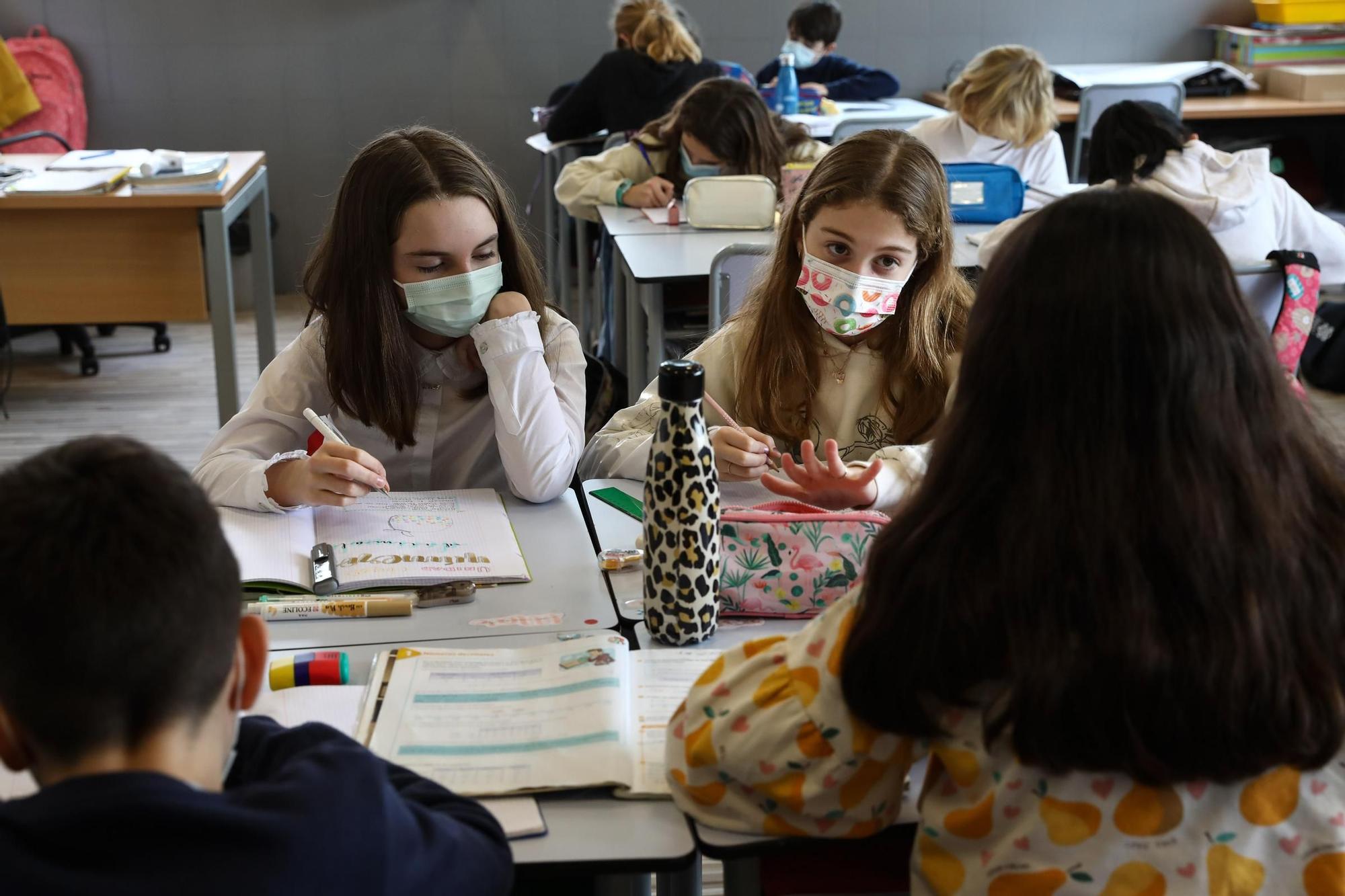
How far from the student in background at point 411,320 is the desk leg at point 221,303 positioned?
1.68 meters

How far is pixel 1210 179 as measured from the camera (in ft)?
10.7

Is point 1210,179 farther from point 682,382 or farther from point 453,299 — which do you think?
point 682,382

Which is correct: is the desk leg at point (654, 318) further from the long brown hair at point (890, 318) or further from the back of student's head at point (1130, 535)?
the back of student's head at point (1130, 535)

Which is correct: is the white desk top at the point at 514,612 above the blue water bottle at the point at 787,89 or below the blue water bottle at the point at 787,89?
below

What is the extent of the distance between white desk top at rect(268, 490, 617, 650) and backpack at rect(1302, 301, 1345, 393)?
12.1 ft

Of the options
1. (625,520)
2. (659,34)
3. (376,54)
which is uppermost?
(659,34)

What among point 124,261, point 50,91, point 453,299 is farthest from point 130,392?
point 453,299

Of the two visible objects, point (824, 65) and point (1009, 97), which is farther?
point (824, 65)

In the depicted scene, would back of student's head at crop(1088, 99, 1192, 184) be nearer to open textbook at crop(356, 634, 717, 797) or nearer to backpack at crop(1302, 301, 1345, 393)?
backpack at crop(1302, 301, 1345, 393)

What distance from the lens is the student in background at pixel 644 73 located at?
454cm

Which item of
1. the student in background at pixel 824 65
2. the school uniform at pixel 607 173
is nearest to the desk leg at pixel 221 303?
the school uniform at pixel 607 173

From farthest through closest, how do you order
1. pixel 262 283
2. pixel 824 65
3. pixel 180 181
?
pixel 824 65 → pixel 262 283 → pixel 180 181

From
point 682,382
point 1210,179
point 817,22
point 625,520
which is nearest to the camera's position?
point 682,382

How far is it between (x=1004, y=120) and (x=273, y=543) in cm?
327
